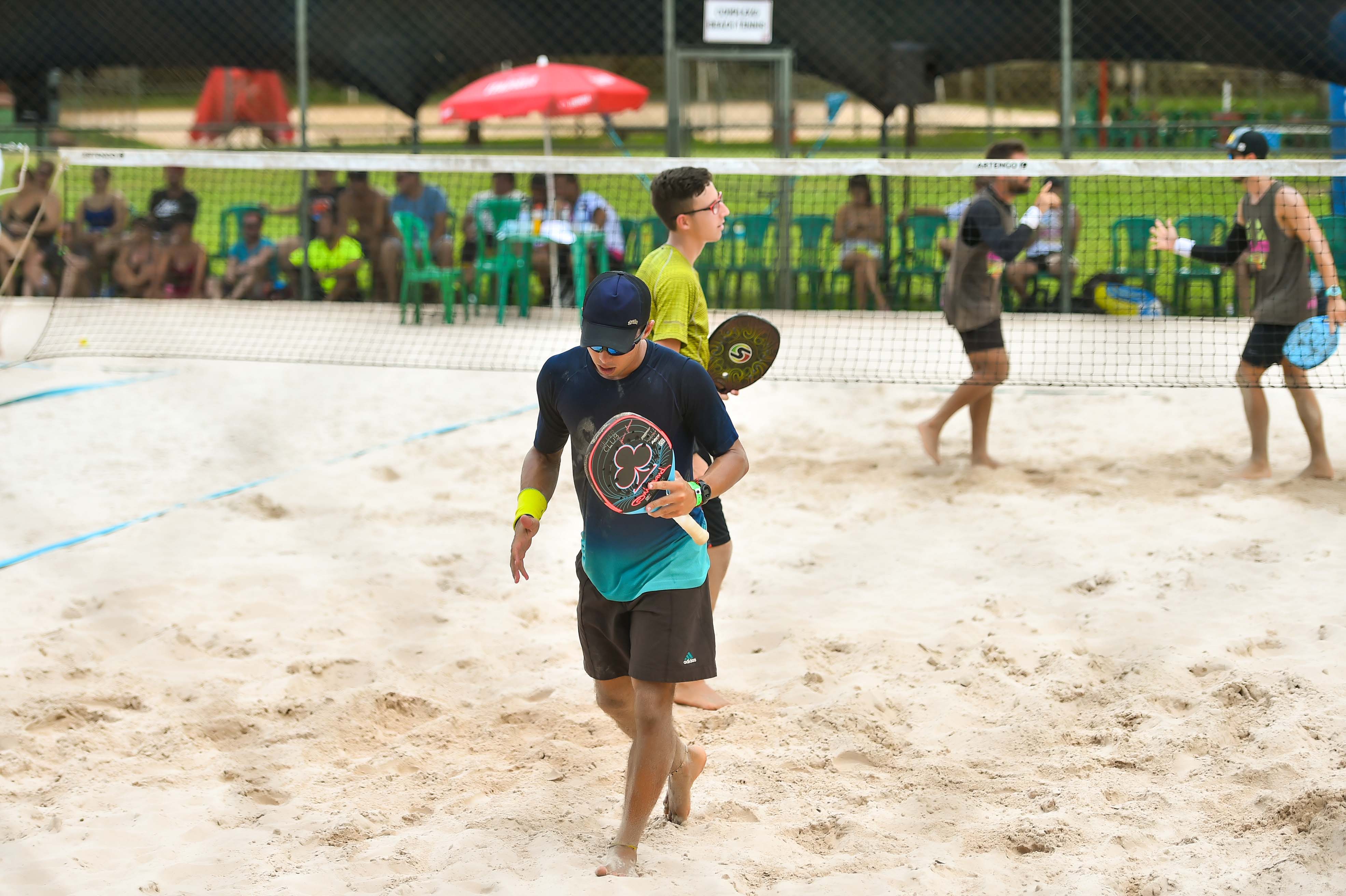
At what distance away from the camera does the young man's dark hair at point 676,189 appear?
14.4ft

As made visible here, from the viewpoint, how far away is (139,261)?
1366 cm

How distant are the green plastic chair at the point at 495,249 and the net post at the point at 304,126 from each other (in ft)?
5.55

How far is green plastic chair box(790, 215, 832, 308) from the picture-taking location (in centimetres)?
1248

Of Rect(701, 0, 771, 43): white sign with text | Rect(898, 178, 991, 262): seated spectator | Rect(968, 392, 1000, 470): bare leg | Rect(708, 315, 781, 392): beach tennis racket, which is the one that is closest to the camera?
Rect(708, 315, 781, 392): beach tennis racket

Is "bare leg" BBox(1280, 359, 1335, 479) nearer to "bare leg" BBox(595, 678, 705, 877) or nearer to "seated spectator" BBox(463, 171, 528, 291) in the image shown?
"bare leg" BBox(595, 678, 705, 877)

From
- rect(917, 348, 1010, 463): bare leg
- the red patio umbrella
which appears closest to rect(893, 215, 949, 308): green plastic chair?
the red patio umbrella

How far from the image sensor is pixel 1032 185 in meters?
14.0

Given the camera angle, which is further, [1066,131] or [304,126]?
[304,126]

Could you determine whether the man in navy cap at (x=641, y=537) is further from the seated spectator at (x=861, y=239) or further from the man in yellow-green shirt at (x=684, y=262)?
the seated spectator at (x=861, y=239)

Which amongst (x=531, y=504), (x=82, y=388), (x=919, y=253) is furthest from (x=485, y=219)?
(x=531, y=504)

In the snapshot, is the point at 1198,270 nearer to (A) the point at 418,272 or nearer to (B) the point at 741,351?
(A) the point at 418,272

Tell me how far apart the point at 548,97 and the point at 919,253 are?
3938 mm

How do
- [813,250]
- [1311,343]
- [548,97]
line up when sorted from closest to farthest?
[1311,343] → [548,97] → [813,250]

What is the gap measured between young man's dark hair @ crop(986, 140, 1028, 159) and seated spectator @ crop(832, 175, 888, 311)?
4998mm
